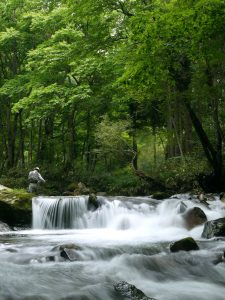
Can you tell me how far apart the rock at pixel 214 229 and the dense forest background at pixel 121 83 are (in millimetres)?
5208

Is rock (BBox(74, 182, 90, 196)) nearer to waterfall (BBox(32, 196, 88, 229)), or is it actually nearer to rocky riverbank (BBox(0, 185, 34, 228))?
waterfall (BBox(32, 196, 88, 229))

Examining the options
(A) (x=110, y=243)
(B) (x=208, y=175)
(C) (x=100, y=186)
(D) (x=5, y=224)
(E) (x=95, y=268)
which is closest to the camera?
(E) (x=95, y=268)

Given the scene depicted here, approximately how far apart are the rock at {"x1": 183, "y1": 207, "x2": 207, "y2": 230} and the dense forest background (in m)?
4.78

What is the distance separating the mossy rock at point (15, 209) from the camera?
15266 millimetres

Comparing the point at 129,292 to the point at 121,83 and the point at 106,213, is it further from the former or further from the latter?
the point at 106,213

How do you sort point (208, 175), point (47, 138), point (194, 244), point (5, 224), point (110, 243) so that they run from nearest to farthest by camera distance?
point (194, 244) → point (110, 243) → point (5, 224) → point (208, 175) → point (47, 138)

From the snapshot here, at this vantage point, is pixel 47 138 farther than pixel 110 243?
Yes

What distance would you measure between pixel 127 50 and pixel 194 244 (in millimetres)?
8231

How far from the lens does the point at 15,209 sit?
51.0 ft

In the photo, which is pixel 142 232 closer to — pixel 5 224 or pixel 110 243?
pixel 110 243

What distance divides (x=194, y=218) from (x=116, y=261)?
501cm

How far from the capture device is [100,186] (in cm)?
2417

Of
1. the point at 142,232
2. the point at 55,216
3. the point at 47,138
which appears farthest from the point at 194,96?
the point at 47,138

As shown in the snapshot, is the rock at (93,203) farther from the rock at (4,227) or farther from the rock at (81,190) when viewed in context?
the rock at (81,190)
